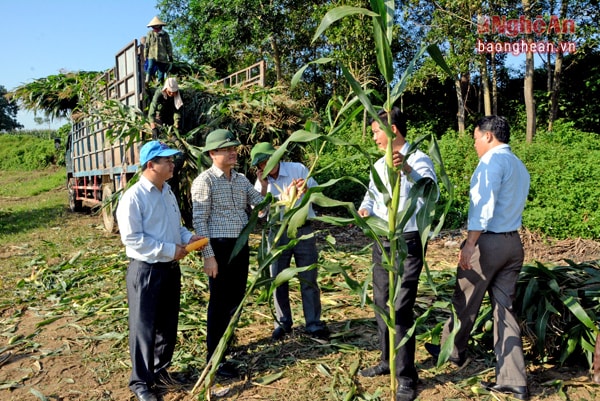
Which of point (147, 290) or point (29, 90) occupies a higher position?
point (29, 90)

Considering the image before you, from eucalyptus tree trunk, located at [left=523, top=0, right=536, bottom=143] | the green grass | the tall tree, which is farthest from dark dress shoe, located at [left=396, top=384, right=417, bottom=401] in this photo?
the tall tree

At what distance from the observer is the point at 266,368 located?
3631mm

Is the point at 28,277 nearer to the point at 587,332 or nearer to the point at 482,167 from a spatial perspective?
the point at 482,167

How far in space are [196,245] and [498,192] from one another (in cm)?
194

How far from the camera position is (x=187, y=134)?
249 inches

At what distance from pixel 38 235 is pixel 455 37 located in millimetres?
10481

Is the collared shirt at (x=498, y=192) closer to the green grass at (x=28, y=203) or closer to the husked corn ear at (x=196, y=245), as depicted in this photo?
the husked corn ear at (x=196, y=245)

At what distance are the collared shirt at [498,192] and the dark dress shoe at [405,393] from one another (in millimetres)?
1100

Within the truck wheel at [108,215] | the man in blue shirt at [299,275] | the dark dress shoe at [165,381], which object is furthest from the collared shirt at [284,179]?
the truck wheel at [108,215]

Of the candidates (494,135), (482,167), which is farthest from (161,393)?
(494,135)

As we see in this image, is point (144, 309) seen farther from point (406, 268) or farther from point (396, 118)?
point (396, 118)

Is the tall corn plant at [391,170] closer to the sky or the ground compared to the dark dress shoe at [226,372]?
closer to the sky

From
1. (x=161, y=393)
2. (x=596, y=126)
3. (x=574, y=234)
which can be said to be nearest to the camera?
(x=161, y=393)

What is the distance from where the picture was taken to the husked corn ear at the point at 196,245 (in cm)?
310
